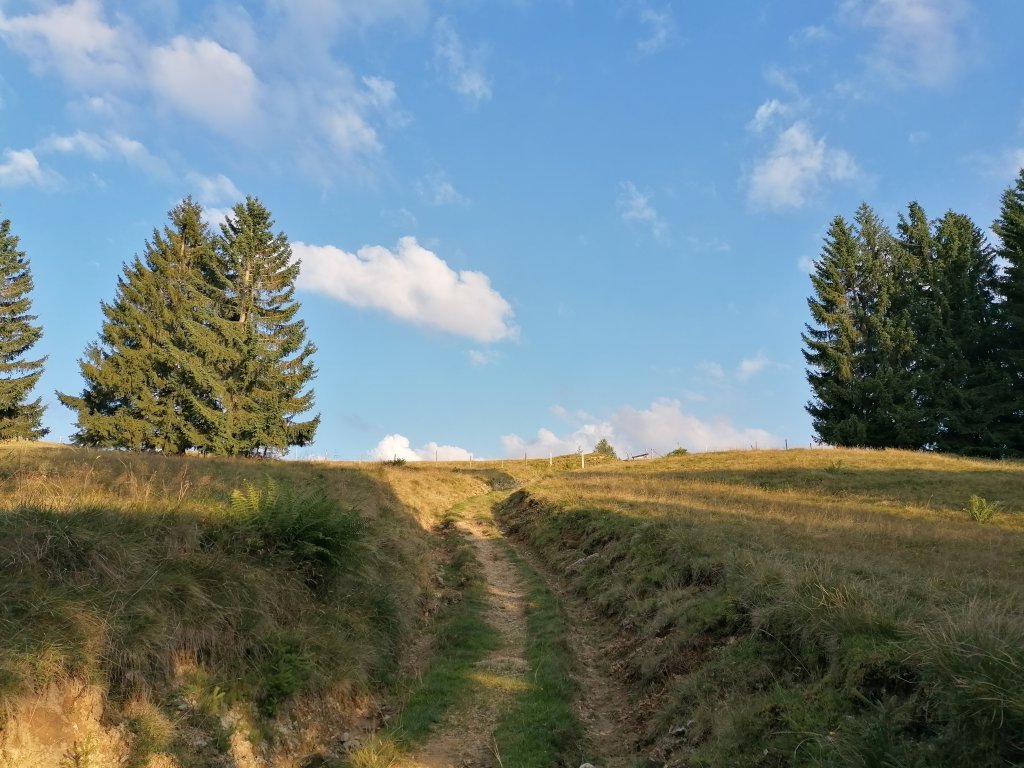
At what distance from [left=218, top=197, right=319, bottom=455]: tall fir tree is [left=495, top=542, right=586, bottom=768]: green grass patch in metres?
30.8

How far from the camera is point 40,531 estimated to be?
21.4 ft

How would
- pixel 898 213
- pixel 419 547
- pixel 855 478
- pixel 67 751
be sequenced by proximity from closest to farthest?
pixel 67 751 < pixel 419 547 < pixel 855 478 < pixel 898 213

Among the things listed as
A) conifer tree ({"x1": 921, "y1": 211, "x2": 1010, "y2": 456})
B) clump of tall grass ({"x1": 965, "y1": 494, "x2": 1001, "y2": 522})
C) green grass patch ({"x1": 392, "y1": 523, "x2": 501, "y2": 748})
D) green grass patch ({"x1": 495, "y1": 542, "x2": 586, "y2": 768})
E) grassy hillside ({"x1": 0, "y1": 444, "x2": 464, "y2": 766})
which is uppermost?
conifer tree ({"x1": 921, "y1": 211, "x2": 1010, "y2": 456})

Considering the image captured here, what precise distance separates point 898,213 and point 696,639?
6329cm

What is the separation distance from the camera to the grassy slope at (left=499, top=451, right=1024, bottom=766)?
14.8ft

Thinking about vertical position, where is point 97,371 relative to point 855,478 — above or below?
above

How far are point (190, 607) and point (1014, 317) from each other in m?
57.6

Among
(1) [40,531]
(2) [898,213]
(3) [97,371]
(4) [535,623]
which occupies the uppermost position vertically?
(2) [898,213]

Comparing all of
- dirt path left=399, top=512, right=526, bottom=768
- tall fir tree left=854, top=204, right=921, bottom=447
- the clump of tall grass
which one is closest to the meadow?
dirt path left=399, top=512, right=526, bottom=768

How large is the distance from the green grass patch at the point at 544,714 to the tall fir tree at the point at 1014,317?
5097 cm

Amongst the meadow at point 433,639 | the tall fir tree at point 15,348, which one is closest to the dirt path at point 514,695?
the meadow at point 433,639

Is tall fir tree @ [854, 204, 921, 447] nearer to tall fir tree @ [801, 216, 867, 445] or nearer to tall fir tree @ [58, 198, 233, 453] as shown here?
tall fir tree @ [801, 216, 867, 445]

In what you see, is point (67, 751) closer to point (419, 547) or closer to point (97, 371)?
point (419, 547)

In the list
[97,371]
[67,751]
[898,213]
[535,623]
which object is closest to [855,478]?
[535,623]
